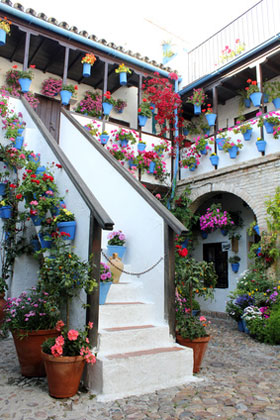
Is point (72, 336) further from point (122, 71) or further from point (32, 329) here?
point (122, 71)

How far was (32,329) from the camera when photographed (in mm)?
3592

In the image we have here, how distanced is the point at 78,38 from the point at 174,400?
8.06m

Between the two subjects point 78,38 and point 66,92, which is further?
point 78,38

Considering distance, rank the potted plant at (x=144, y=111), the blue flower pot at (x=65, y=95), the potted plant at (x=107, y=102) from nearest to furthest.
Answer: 1. the blue flower pot at (x=65, y=95)
2. the potted plant at (x=107, y=102)
3. the potted plant at (x=144, y=111)

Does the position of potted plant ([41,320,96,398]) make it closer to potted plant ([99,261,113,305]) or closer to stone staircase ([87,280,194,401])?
stone staircase ([87,280,194,401])

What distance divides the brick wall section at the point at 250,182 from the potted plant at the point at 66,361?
4977 millimetres

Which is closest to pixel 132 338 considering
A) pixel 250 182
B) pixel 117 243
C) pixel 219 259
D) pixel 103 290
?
pixel 103 290

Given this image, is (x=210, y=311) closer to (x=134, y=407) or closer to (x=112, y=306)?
(x=112, y=306)

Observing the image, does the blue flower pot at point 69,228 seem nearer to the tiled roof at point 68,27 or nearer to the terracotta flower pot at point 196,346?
the terracotta flower pot at point 196,346

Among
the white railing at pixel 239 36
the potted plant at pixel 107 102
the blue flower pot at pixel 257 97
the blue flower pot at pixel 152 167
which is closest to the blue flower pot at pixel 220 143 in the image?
the blue flower pot at pixel 257 97

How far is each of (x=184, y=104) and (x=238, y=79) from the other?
1.81m

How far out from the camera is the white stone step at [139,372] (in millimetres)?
3165

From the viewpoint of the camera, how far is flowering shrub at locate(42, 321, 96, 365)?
3.07 m

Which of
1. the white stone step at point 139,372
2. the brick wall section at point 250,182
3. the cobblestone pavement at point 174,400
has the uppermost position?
the brick wall section at point 250,182
